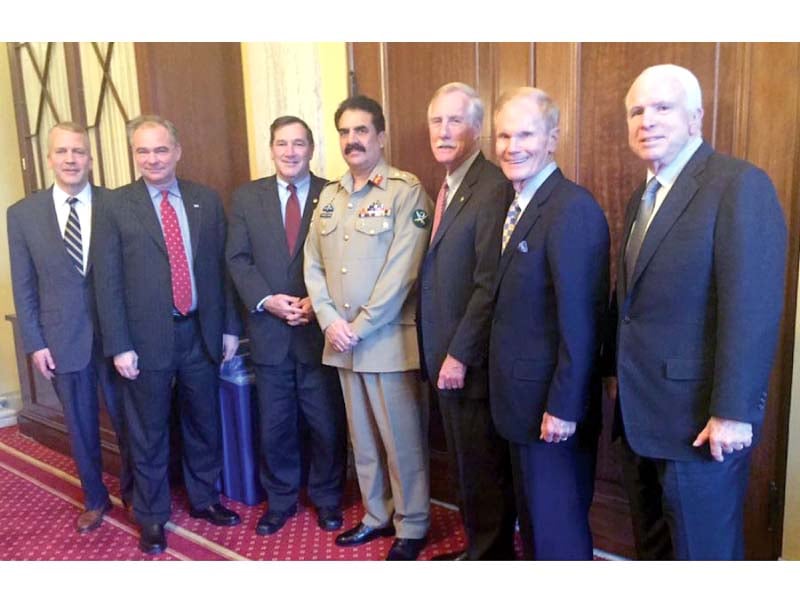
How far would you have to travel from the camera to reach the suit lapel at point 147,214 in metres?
1.80

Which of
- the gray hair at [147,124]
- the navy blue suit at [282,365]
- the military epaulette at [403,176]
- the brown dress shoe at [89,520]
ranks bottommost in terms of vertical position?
the brown dress shoe at [89,520]

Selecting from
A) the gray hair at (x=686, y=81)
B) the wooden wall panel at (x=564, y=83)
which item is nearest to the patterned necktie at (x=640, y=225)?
the gray hair at (x=686, y=81)

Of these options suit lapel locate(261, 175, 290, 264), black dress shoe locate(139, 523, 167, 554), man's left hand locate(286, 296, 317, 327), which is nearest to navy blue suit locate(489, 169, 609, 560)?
man's left hand locate(286, 296, 317, 327)

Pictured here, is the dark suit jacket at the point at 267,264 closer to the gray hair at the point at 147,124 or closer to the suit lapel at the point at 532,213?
the gray hair at the point at 147,124

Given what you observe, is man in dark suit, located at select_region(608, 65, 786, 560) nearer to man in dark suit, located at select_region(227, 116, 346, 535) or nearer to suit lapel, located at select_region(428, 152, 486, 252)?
suit lapel, located at select_region(428, 152, 486, 252)

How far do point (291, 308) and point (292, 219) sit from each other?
272mm

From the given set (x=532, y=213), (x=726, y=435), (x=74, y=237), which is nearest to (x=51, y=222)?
(x=74, y=237)

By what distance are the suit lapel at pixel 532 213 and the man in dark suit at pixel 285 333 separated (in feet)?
2.41

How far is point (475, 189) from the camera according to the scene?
1.55 m

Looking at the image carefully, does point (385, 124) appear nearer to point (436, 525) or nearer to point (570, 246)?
point (570, 246)

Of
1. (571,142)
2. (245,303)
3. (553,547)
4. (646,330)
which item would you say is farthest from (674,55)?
A: (245,303)

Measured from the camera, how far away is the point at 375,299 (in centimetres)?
169

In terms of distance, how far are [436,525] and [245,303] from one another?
0.88 meters

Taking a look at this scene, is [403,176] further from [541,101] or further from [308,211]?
[541,101]
